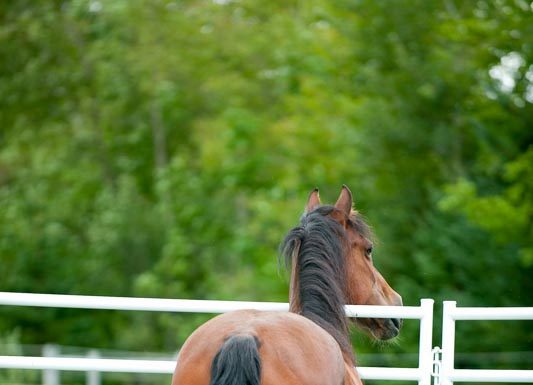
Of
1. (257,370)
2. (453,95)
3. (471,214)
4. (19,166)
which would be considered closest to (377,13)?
(453,95)

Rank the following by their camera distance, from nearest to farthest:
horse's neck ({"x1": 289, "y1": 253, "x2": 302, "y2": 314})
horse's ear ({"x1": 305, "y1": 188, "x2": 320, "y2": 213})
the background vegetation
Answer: horse's neck ({"x1": 289, "y1": 253, "x2": 302, "y2": 314}), horse's ear ({"x1": 305, "y1": 188, "x2": 320, "y2": 213}), the background vegetation

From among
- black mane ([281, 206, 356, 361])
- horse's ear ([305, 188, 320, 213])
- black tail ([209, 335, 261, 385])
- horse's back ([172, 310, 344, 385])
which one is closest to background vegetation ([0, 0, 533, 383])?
horse's ear ([305, 188, 320, 213])

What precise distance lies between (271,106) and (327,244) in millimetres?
23729

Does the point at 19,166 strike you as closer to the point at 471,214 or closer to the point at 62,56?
the point at 62,56

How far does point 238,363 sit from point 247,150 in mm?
22237

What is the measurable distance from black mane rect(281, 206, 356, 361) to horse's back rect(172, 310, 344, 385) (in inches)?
19.3

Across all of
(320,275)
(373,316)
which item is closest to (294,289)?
(320,275)

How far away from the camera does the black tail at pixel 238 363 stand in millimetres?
3463

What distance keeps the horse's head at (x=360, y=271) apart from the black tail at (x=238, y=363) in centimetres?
118

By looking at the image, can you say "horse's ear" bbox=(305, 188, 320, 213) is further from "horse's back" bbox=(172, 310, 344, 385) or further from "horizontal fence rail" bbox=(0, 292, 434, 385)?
"horse's back" bbox=(172, 310, 344, 385)

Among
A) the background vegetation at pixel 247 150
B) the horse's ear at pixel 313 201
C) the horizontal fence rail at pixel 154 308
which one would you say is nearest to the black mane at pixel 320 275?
the horse's ear at pixel 313 201

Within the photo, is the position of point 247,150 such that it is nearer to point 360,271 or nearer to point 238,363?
point 360,271

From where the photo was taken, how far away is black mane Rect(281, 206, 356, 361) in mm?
4332

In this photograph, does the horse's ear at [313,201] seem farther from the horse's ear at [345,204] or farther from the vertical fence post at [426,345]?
the vertical fence post at [426,345]
